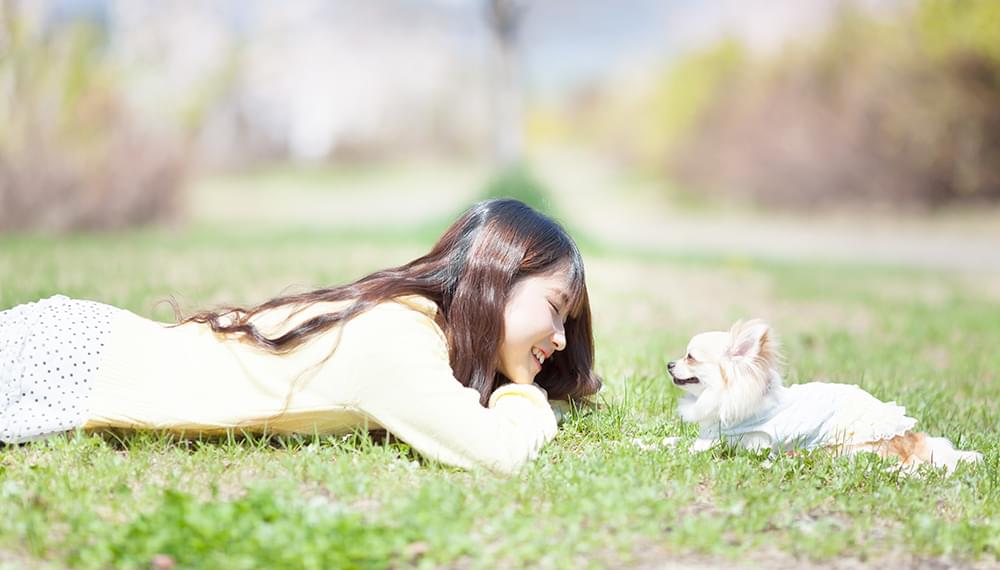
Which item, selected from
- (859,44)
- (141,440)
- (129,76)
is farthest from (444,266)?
(859,44)

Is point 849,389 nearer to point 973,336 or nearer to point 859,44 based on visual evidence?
point 973,336

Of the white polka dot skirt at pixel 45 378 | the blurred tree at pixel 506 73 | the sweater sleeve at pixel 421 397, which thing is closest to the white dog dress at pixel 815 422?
the sweater sleeve at pixel 421 397

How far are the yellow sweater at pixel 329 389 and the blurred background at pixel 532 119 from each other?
27.9 feet

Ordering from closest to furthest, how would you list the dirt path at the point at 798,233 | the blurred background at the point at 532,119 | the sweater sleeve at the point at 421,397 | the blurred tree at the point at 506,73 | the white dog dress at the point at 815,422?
the sweater sleeve at the point at 421,397 → the white dog dress at the point at 815,422 → the blurred background at the point at 532,119 → the dirt path at the point at 798,233 → the blurred tree at the point at 506,73

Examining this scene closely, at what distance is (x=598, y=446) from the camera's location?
3609mm

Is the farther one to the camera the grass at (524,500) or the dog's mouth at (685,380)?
the dog's mouth at (685,380)

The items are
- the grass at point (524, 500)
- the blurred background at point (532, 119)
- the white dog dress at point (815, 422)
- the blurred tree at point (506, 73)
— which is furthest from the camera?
the blurred tree at point (506, 73)

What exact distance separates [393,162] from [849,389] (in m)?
25.0

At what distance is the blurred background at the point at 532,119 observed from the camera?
12.9 meters

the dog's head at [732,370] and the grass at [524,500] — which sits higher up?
the dog's head at [732,370]

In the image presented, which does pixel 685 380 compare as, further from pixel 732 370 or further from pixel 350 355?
pixel 350 355

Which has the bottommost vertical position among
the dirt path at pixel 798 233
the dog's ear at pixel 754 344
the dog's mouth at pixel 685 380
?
the dirt path at pixel 798 233

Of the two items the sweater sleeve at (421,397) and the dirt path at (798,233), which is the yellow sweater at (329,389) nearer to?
the sweater sleeve at (421,397)

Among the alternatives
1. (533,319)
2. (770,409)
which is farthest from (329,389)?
(770,409)
